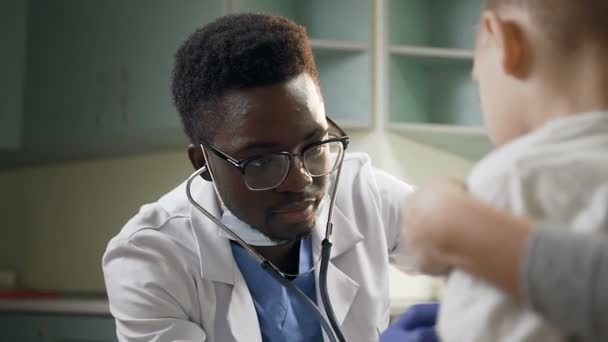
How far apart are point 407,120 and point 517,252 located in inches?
78.3

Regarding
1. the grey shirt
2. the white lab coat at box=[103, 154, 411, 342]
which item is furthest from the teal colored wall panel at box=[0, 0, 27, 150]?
the grey shirt

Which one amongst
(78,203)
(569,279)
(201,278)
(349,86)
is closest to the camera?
(569,279)

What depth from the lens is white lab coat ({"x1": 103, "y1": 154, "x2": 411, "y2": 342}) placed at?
116cm

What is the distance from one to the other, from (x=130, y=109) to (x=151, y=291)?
149 centimetres

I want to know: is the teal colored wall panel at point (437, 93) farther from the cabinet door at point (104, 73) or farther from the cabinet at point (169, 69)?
the cabinet door at point (104, 73)

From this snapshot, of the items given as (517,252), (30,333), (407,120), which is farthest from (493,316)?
(30,333)

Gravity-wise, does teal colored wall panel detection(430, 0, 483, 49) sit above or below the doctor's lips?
above

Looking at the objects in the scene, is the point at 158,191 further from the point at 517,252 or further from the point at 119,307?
the point at 517,252

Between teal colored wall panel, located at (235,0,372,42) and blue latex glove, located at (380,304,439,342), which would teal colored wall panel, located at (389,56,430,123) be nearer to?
teal colored wall panel, located at (235,0,372,42)

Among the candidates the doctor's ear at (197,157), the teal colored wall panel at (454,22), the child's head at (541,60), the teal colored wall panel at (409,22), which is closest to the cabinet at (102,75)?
the teal colored wall panel at (409,22)

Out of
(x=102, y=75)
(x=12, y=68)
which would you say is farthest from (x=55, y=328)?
(x=12, y=68)

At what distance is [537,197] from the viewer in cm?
52

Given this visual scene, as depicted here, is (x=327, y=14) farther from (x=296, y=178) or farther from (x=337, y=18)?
(x=296, y=178)

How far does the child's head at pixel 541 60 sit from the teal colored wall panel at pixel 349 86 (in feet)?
5.64
